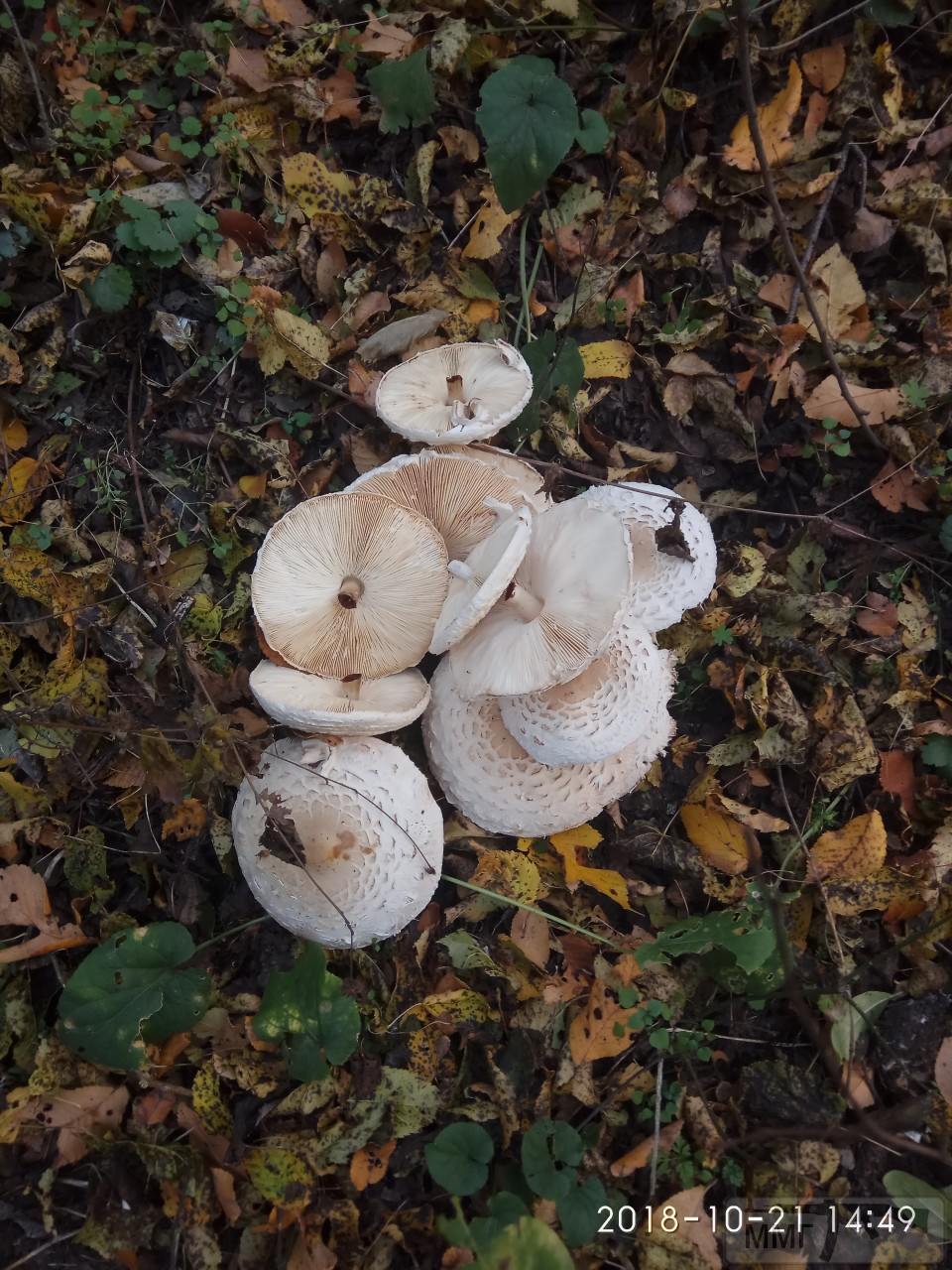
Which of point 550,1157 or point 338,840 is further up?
point 338,840

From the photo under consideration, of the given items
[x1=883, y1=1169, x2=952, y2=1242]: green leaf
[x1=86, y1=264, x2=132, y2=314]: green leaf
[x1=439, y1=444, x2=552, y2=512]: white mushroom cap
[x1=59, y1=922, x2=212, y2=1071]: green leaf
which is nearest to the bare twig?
[x1=439, y1=444, x2=552, y2=512]: white mushroom cap

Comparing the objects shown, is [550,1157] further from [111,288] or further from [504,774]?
[111,288]

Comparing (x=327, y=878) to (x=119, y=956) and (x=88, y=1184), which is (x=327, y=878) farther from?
(x=88, y=1184)

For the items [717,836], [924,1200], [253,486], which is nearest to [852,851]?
[717,836]

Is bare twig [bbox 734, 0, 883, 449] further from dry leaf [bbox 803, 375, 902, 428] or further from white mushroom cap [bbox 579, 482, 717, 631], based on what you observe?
white mushroom cap [bbox 579, 482, 717, 631]

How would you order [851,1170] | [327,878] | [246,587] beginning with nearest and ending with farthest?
[327,878]
[851,1170]
[246,587]

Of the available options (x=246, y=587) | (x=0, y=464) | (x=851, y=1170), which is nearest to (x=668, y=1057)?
(x=851, y=1170)

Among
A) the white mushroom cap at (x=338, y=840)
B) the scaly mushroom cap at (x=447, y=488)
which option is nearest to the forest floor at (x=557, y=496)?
the white mushroom cap at (x=338, y=840)
